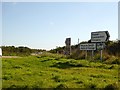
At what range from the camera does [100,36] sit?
30.9 m

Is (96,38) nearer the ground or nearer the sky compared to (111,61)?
nearer the sky

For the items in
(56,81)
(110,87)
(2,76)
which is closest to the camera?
(110,87)

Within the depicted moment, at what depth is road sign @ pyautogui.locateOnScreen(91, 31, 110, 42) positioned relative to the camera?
30.2m

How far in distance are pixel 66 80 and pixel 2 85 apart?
9.66ft

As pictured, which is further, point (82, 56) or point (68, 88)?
point (82, 56)

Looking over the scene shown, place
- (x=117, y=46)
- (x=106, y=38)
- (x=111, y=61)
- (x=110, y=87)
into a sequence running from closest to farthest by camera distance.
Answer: (x=110, y=87) < (x=111, y=61) < (x=106, y=38) < (x=117, y=46)

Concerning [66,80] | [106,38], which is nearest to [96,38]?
[106,38]

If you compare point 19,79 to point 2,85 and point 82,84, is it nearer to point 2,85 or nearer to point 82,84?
point 2,85

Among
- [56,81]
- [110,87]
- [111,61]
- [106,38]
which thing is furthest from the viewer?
[106,38]

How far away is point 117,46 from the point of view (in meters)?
43.9

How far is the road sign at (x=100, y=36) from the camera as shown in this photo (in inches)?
1189

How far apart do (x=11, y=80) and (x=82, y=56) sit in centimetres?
2387

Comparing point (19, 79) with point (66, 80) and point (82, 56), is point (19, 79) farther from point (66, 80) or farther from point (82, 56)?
point (82, 56)

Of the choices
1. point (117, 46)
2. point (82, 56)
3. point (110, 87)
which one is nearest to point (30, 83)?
point (110, 87)
